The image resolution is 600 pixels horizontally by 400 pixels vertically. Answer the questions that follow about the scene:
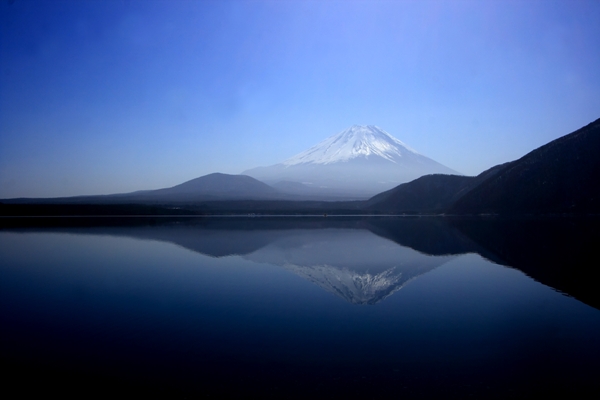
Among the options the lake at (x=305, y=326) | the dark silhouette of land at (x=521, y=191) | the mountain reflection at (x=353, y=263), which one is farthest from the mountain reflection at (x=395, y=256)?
the dark silhouette of land at (x=521, y=191)

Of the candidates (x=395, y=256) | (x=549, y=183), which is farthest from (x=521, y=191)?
(x=395, y=256)

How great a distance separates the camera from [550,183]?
5125 cm

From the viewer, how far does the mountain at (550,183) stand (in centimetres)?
4847

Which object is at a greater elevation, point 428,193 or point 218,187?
point 218,187

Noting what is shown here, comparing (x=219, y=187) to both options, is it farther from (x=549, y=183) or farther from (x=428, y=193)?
(x=549, y=183)

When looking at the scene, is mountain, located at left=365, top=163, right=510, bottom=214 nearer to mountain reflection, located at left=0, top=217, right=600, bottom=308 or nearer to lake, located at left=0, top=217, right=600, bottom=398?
mountain reflection, located at left=0, top=217, right=600, bottom=308

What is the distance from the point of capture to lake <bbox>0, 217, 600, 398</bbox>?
595cm

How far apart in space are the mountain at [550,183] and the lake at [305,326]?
122 ft

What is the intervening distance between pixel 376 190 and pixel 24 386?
14983cm

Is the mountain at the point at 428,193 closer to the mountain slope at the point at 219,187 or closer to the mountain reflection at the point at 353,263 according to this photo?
the mountain reflection at the point at 353,263

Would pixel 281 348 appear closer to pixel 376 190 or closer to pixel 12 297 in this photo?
pixel 12 297

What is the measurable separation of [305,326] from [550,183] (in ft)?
173

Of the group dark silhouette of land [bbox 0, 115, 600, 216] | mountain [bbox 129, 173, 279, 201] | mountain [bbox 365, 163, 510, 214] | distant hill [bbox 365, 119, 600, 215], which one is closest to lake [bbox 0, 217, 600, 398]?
distant hill [bbox 365, 119, 600, 215]

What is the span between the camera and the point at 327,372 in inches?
244
